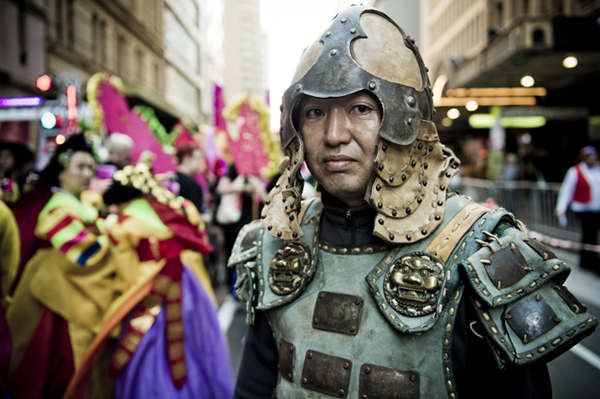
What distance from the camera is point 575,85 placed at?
15297mm

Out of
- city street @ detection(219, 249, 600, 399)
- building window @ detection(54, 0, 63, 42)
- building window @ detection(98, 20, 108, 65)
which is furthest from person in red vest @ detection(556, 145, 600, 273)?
building window @ detection(98, 20, 108, 65)

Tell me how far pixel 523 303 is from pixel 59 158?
381 cm

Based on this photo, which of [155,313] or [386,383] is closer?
[386,383]

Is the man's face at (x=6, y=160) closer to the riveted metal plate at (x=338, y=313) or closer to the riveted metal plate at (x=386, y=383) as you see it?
the riveted metal plate at (x=338, y=313)

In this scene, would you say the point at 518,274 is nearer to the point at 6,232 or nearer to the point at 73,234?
the point at 73,234

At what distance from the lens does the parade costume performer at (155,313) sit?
3398mm

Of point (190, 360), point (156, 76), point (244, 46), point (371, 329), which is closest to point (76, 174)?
point (190, 360)

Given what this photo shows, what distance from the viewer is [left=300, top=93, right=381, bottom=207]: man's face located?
152 centimetres

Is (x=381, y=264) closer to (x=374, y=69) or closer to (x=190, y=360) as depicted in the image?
(x=374, y=69)

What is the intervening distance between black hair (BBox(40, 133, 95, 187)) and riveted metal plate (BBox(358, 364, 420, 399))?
3429mm

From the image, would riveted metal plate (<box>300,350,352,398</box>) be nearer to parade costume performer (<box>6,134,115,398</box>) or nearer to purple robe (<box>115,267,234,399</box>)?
purple robe (<box>115,267,234,399</box>)

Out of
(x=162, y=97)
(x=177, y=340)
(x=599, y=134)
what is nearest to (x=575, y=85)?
(x=599, y=134)

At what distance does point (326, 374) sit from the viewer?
1445 millimetres

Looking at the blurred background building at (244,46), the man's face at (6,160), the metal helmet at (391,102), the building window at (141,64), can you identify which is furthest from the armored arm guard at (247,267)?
the blurred background building at (244,46)
